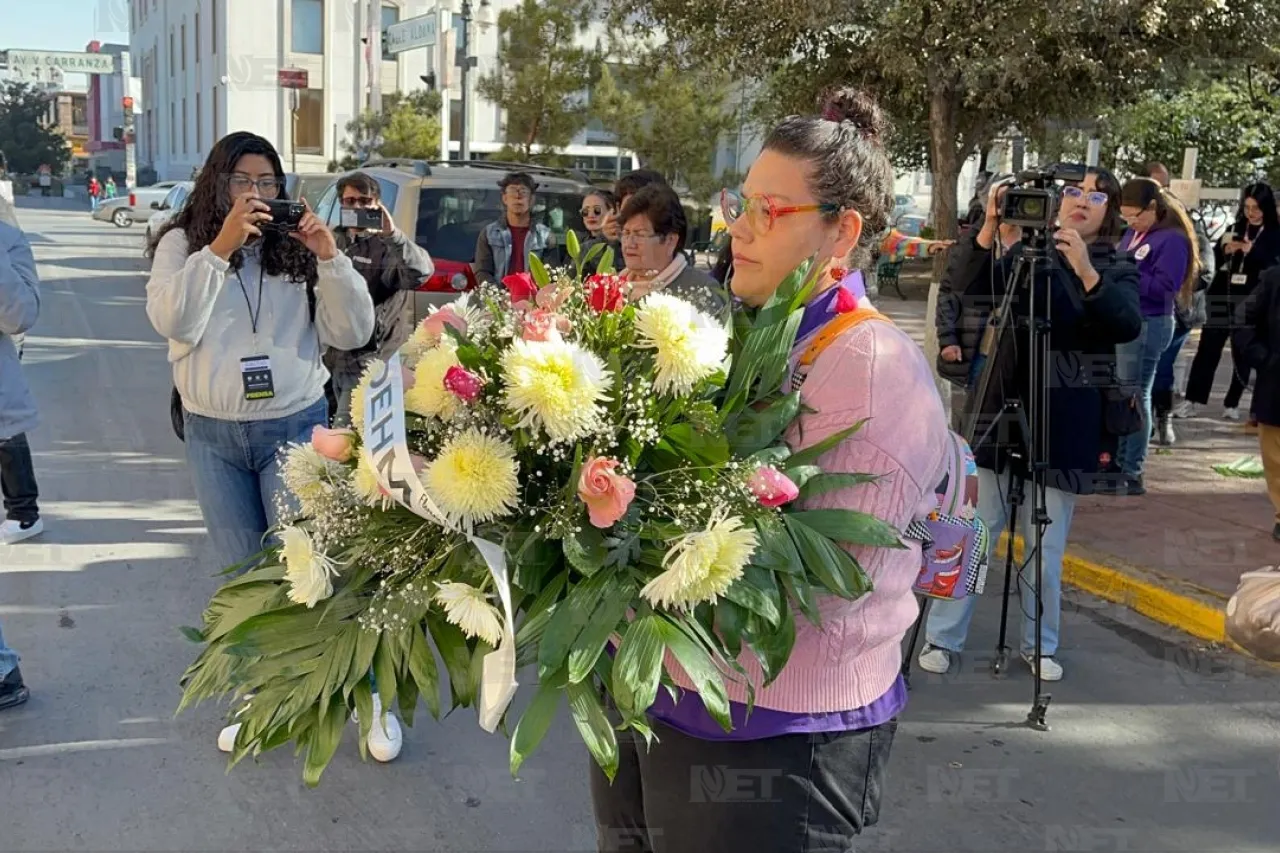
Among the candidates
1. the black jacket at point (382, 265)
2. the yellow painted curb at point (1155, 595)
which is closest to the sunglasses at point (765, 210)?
the black jacket at point (382, 265)

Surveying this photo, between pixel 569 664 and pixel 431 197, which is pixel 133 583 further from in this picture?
pixel 569 664

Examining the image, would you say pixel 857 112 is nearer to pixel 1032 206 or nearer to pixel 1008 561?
pixel 1032 206

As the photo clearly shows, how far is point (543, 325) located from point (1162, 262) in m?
6.46

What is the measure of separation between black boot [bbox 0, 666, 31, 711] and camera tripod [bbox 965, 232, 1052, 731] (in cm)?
364

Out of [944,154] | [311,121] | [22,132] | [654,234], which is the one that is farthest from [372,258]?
[22,132]

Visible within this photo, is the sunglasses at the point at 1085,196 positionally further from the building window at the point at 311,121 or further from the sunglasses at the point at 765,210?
the building window at the point at 311,121

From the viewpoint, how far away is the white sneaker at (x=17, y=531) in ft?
19.8

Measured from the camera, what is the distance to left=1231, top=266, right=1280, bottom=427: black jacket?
237 inches

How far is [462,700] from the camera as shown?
1.83 meters

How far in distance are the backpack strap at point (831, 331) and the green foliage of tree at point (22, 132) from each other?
79.8 metres

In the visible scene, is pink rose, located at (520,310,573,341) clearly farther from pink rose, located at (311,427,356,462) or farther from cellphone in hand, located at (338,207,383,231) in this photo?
cellphone in hand, located at (338,207,383,231)

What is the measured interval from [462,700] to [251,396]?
2.15 metres

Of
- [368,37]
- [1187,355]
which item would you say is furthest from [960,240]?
[368,37]

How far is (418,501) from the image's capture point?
1.74 metres
